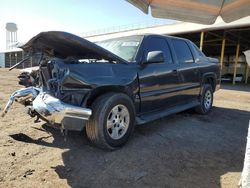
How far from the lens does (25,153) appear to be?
3682mm

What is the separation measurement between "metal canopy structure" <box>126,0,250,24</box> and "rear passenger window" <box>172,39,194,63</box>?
1766 mm

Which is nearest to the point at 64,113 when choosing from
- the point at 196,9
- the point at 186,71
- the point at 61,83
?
the point at 61,83

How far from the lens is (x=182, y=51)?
19.0 feet

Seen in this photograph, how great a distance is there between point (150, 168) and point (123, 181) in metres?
0.50

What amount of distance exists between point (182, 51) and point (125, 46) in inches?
66.8

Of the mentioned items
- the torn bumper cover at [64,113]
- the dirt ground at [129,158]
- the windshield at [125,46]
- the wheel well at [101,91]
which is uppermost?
the windshield at [125,46]

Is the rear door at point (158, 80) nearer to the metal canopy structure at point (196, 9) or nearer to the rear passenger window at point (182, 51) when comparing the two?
the rear passenger window at point (182, 51)

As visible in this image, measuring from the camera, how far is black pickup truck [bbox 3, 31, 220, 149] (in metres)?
3.40

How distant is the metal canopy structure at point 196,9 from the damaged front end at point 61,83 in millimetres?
931

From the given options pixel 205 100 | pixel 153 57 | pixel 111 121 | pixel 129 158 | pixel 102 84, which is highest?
pixel 153 57

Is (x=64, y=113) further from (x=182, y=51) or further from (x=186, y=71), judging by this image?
(x=182, y=51)

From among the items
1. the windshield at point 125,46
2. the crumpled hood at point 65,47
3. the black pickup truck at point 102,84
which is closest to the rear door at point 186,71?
the black pickup truck at point 102,84

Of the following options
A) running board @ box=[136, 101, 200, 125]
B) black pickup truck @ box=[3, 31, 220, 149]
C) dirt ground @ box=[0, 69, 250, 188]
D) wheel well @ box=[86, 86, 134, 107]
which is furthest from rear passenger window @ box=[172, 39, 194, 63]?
wheel well @ box=[86, 86, 134, 107]

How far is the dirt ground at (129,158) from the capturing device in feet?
9.93
